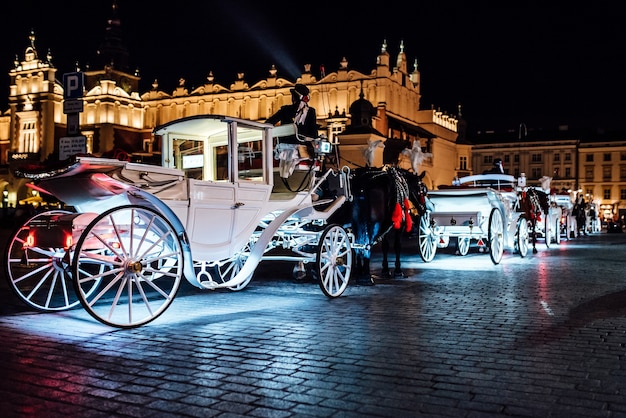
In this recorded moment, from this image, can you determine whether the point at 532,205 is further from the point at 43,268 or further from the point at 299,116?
the point at 43,268

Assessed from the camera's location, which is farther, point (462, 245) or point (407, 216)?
point (462, 245)

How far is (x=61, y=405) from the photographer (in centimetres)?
407

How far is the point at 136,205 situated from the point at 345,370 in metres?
3.00

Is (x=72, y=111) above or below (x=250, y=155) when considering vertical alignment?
above

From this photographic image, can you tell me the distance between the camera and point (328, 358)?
5.38m

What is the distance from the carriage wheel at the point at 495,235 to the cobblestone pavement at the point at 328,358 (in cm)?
510

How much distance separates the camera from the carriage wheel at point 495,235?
1463 centimetres

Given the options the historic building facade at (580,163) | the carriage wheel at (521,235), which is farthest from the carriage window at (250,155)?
the historic building facade at (580,163)

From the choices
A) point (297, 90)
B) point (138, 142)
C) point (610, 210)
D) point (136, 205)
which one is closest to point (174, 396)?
point (136, 205)

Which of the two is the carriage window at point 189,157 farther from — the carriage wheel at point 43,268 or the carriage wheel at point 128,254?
the carriage wheel at point 43,268


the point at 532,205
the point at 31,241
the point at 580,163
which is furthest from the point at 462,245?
the point at 580,163

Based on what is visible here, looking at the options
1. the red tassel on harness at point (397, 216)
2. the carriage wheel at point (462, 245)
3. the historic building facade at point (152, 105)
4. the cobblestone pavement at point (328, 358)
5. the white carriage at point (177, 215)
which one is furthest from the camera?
the historic building facade at point (152, 105)

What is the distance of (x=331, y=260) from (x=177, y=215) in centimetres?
277

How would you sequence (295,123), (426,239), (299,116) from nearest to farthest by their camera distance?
(295,123), (299,116), (426,239)
